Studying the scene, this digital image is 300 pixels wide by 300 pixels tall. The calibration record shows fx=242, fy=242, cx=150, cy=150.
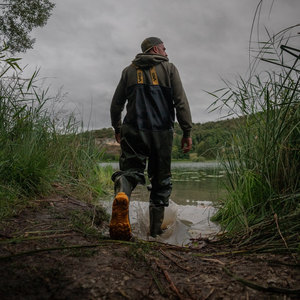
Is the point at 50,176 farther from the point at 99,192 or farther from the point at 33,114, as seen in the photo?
the point at 99,192

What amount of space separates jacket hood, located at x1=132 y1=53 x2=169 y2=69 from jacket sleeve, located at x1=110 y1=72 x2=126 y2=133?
310 mm

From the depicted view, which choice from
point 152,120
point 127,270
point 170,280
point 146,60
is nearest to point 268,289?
point 170,280

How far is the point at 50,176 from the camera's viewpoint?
9.96 feet

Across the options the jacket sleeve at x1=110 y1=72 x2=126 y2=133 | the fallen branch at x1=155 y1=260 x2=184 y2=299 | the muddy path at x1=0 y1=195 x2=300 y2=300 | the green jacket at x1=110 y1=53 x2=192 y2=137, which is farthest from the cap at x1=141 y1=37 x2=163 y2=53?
the fallen branch at x1=155 y1=260 x2=184 y2=299

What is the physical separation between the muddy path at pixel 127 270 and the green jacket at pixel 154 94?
4.63 feet

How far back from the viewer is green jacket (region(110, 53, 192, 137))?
9.07 ft

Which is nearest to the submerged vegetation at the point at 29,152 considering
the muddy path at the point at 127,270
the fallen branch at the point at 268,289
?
the muddy path at the point at 127,270

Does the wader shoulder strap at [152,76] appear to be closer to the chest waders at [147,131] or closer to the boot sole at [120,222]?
the chest waders at [147,131]

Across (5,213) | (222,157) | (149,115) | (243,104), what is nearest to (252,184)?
(222,157)

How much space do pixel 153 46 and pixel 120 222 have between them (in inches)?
A: 84.5

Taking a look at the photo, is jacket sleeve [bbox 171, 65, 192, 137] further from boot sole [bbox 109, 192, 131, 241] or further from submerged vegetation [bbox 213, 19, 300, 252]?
boot sole [bbox 109, 192, 131, 241]

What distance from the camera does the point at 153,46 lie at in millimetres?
2990

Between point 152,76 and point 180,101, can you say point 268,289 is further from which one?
point 152,76

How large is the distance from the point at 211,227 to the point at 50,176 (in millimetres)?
2136
